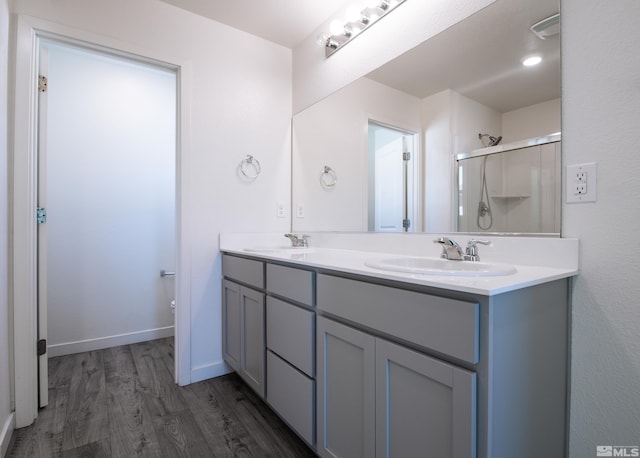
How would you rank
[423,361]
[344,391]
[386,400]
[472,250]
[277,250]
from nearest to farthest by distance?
1. [423,361]
2. [386,400]
3. [344,391]
4. [472,250]
5. [277,250]

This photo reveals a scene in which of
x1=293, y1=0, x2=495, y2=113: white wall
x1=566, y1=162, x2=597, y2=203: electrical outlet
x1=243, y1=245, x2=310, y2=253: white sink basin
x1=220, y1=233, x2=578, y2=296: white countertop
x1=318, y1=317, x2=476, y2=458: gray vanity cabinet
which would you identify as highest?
x1=293, y1=0, x2=495, y2=113: white wall

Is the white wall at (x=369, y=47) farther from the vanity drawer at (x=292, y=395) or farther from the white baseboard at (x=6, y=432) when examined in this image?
the white baseboard at (x=6, y=432)

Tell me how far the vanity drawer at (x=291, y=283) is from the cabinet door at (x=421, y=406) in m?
0.39

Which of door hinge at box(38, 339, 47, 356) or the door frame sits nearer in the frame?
the door frame

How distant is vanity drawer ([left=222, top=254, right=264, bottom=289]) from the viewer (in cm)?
159

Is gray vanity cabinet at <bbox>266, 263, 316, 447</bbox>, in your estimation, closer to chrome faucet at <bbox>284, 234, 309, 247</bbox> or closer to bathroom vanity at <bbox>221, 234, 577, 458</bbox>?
bathroom vanity at <bbox>221, 234, 577, 458</bbox>

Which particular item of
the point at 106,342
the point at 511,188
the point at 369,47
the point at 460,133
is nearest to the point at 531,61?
the point at 460,133

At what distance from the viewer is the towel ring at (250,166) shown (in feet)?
7.04

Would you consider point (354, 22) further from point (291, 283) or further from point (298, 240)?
point (291, 283)

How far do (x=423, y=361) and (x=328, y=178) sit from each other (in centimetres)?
146

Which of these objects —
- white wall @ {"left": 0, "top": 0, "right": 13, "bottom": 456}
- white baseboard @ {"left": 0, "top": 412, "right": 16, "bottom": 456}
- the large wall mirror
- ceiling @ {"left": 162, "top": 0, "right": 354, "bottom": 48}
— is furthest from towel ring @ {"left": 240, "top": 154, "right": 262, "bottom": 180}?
white baseboard @ {"left": 0, "top": 412, "right": 16, "bottom": 456}

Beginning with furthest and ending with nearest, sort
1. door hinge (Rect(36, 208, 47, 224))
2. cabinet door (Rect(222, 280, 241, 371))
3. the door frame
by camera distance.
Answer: cabinet door (Rect(222, 280, 241, 371)) → door hinge (Rect(36, 208, 47, 224)) → the door frame

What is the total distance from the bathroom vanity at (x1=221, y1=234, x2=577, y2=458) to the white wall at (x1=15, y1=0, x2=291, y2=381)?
0.82 meters

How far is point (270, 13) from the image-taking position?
1.95 meters
